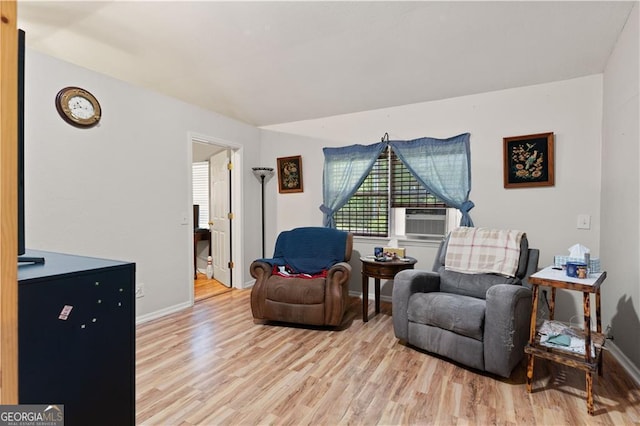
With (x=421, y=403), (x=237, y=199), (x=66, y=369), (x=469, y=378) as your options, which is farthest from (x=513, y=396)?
(x=237, y=199)

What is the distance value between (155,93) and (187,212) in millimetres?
1255

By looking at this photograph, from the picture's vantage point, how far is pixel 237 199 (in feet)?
13.9

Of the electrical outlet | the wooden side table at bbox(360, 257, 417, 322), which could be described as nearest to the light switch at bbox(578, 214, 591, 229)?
the wooden side table at bbox(360, 257, 417, 322)

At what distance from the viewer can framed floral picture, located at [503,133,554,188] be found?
2924 millimetres

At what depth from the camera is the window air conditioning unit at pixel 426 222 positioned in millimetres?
3502

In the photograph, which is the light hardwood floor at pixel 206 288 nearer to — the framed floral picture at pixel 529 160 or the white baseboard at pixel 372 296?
the white baseboard at pixel 372 296

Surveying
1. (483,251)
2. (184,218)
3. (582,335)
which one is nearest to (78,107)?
(184,218)

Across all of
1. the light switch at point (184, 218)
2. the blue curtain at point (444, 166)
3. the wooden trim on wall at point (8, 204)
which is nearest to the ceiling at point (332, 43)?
the blue curtain at point (444, 166)

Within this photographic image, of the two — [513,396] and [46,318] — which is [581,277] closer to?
[513,396]

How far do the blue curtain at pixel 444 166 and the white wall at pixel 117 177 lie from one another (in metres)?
2.33

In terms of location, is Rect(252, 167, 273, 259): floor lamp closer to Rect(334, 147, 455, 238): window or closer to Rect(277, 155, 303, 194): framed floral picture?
Rect(277, 155, 303, 194): framed floral picture

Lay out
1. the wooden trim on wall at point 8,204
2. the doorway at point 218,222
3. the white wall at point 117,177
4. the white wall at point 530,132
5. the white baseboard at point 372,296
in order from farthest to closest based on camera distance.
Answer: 1. the doorway at point 218,222
2. the white baseboard at point 372,296
3. the white wall at point 530,132
4. the white wall at point 117,177
5. the wooden trim on wall at point 8,204

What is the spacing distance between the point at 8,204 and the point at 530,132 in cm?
360

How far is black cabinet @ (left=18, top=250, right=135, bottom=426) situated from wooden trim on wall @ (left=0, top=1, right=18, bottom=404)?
235 millimetres
